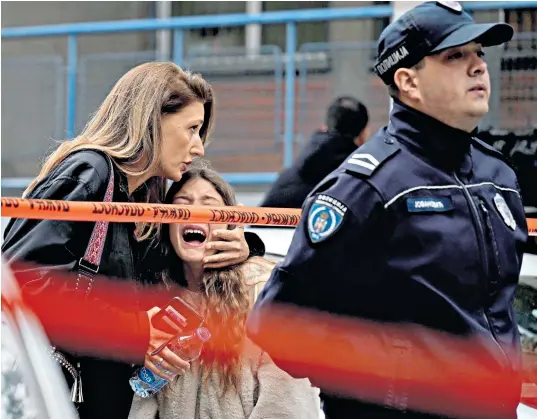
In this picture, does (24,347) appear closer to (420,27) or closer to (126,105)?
(126,105)

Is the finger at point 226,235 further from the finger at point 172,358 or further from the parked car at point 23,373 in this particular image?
the parked car at point 23,373

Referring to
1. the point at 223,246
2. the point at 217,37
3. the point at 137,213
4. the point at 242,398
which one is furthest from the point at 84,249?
the point at 217,37

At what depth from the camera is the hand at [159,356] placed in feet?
10.9

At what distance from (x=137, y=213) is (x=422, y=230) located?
82cm

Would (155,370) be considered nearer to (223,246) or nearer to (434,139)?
(223,246)

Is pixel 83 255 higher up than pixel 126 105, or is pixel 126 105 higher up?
pixel 126 105

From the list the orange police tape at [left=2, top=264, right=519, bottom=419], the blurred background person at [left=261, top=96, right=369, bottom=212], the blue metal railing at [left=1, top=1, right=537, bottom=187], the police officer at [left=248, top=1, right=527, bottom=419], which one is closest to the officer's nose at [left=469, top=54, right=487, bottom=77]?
the police officer at [left=248, top=1, right=527, bottom=419]

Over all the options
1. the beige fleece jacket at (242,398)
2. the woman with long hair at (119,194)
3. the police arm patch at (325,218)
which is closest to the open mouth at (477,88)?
the police arm patch at (325,218)

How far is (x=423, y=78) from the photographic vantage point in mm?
2736

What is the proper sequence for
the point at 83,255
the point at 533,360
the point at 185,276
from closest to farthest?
the point at 83,255 < the point at 185,276 < the point at 533,360

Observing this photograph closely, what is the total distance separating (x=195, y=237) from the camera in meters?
3.56

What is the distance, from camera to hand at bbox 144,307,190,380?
130 inches

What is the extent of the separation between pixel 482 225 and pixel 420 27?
47 cm

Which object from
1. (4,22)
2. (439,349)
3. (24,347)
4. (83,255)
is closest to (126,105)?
(83,255)
